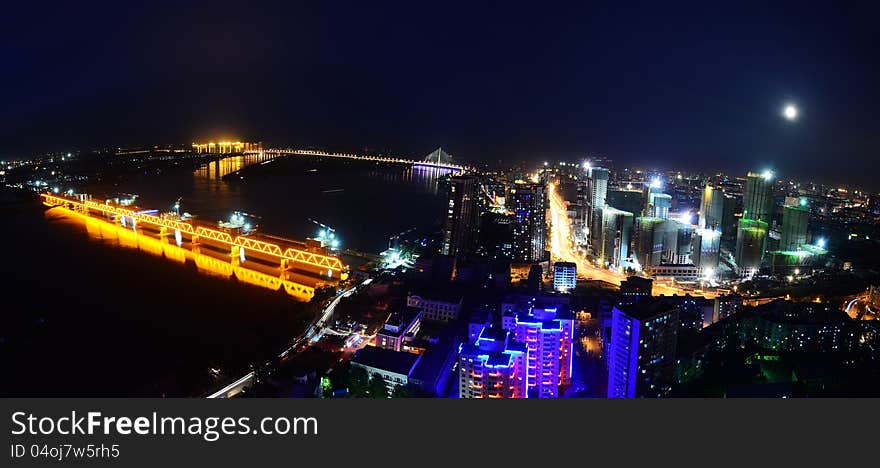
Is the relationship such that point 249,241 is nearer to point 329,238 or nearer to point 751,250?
point 329,238

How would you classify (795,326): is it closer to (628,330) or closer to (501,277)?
(628,330)

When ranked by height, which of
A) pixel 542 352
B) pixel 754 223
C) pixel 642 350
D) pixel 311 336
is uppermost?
pixel 754 223

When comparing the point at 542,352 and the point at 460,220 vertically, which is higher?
the point at 460,220

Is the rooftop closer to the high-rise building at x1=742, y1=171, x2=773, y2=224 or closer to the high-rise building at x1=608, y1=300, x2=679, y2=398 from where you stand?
the high-rise building at x1=608, y1=300, x2=679, y2=398

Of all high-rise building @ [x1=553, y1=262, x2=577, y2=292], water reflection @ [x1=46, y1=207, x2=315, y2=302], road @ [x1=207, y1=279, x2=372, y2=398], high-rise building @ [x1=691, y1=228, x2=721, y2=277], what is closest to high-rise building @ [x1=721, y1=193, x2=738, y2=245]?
high-rise building @ [x1=691, y1=228, x2=721, y2=277]

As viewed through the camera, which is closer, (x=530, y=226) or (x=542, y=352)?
(x=542, y=352)

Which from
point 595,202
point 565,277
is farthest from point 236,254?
point 595,202

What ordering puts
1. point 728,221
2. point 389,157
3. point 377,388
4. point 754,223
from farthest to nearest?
point 389,157, point 728,221, point 754,223, point 377,388

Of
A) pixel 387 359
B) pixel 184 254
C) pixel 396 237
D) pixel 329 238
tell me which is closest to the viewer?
pixel 387 359
